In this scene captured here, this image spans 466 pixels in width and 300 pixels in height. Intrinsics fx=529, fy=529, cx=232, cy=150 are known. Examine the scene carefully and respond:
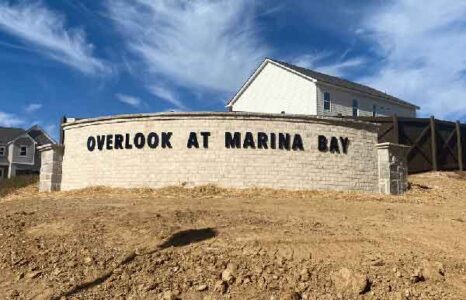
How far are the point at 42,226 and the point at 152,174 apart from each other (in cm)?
742

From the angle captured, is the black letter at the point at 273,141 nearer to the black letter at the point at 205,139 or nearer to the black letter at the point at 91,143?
the black letter at the point at 205,139

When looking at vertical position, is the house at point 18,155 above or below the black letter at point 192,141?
above

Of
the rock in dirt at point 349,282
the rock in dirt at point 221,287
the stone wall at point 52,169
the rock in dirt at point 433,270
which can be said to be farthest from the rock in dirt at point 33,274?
the stone wall at point 52,169

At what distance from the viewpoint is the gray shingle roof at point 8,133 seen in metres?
65.6

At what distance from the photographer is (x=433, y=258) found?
12430mm

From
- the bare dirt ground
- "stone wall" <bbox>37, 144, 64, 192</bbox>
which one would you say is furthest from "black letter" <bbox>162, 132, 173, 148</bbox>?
"stone wall" <bbox>37, 144, 64, 192</bbox>

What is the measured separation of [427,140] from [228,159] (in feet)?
44.3

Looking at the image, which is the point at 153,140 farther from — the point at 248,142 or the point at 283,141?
the point at 283,141

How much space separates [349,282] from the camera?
35.1 feet

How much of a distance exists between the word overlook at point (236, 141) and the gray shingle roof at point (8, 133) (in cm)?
4843

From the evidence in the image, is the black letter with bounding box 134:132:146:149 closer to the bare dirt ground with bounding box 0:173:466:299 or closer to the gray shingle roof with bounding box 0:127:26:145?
the bare dirt ground with bounding box 0:173:466:299

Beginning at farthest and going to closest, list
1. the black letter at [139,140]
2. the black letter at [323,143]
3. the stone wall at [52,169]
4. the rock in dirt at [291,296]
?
1. the stone wall at [52,169]
2. the black letter at [323,143]
3. the black letter at [139,140]
4. the rock in dirt at [291,296]

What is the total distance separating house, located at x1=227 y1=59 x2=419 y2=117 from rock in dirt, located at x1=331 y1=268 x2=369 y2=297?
28.9 meters

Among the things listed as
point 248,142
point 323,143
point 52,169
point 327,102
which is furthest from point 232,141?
point 327,102
